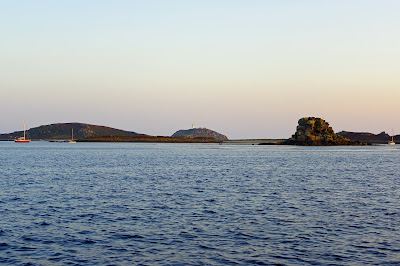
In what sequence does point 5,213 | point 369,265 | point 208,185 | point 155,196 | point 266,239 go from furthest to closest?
point 208,185 → point 155,196 → point 5,213 → point 266,239 → point 369,265

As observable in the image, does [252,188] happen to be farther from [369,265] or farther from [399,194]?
[369,265]

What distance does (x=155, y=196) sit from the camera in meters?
42.8

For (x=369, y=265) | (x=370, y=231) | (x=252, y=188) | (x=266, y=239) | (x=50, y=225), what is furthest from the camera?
(x=252, y=188)

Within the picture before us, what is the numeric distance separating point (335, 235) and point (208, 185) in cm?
2883

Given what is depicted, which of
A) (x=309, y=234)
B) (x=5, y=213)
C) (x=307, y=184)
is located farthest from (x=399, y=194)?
(x=5, y=213)

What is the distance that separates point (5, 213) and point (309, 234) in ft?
74.8

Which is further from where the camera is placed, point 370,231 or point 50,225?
point 50,225

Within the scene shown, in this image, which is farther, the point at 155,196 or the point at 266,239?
the point at 155,196

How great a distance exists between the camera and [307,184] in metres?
55.8

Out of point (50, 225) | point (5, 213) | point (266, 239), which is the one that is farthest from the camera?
point (5, 213)

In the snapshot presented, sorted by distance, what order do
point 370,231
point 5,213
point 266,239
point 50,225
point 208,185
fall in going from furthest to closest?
point 208,185
point 5,213
point 50,225
point 370,231
point 266,239

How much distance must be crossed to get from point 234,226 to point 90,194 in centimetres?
2127

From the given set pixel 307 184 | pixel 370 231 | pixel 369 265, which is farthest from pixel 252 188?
pixel 369 265

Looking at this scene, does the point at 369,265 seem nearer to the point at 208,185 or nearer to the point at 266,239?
the point at 266,239
